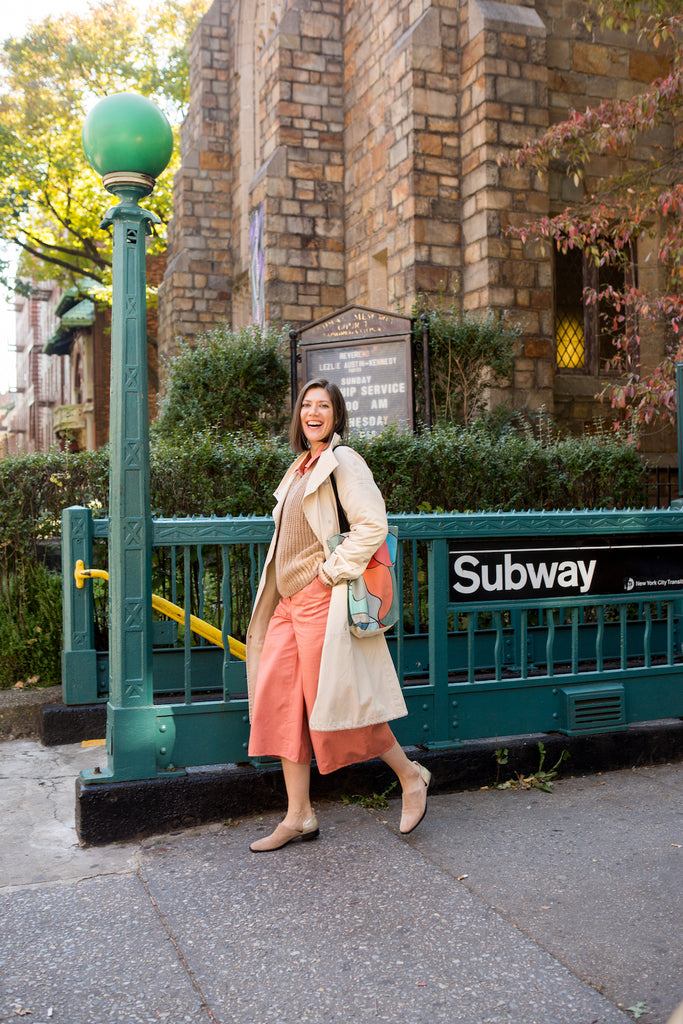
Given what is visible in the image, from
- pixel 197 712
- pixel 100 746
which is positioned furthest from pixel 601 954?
pixel 100 746

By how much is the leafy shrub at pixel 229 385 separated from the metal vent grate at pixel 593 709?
6281mm

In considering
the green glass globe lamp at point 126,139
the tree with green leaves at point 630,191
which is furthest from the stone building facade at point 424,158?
the green glass globe lamp at point 126,139

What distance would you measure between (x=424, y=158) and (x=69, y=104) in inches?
608

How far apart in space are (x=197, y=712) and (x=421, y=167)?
381 inches

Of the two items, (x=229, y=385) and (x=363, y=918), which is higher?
(x=229, y=385)

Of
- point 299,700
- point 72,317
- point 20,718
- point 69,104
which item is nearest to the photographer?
point 299,700

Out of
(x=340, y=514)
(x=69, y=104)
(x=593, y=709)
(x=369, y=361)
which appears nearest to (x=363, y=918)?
(x=340, y=514)

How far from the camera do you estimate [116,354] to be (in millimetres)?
4051

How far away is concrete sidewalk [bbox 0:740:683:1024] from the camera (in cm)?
260

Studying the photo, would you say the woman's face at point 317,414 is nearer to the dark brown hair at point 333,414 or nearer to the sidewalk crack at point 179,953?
the dark brown hair at point 333,414

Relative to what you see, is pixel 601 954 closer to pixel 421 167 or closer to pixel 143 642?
pixel 143 642

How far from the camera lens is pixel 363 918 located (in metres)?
3.09

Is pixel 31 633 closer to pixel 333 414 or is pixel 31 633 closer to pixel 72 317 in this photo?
pixel 333 414

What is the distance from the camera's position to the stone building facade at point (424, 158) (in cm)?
1176
